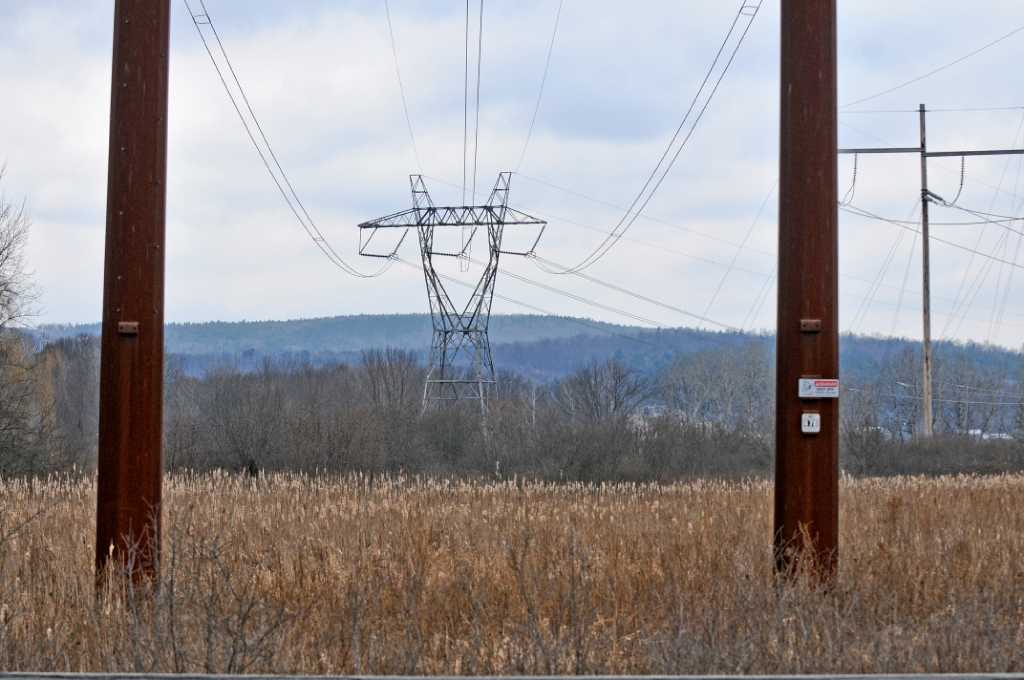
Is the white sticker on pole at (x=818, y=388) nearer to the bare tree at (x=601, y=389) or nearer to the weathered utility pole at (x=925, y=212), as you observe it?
the weathered utility pole at (x=925, y=212)

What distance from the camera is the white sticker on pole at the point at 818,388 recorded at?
8281 millimetres

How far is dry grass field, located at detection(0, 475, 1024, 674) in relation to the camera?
632cm

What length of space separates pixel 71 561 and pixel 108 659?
376cm

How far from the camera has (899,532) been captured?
38.1 feet

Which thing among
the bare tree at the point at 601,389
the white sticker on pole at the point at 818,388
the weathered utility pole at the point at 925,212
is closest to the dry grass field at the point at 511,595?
the white sticker on pole at the point at 818,388

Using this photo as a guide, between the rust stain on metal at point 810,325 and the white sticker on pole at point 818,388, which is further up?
the rust stain on metal at point 810,325

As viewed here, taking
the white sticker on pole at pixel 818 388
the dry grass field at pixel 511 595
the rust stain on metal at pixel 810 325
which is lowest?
the dry grass field at pixel 511 595

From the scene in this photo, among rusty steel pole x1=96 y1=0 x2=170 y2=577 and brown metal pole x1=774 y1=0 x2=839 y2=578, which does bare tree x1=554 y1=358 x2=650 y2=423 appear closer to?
brown metal pole x1=774 y1=0 x2=839 y2=578

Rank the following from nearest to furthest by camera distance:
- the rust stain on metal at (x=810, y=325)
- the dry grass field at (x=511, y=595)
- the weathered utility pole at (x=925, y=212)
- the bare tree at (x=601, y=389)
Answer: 1. the dry grass field at (x=511, y=595)
2. the rust stain on metal at (x=810, y=325)
3. the weathered utility pole at (x=925, y=212)
4. the bare tree at (x=601, y=389)

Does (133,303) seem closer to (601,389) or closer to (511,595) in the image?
(511,595)

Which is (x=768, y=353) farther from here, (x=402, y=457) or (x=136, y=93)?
(x=136, y=93)

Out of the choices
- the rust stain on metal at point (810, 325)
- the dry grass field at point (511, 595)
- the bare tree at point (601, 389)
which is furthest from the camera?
the bare tree at point (601, 389)

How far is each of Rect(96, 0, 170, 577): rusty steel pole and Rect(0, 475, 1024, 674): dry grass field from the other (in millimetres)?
459

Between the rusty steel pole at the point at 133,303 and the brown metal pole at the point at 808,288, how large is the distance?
13.9 feet
